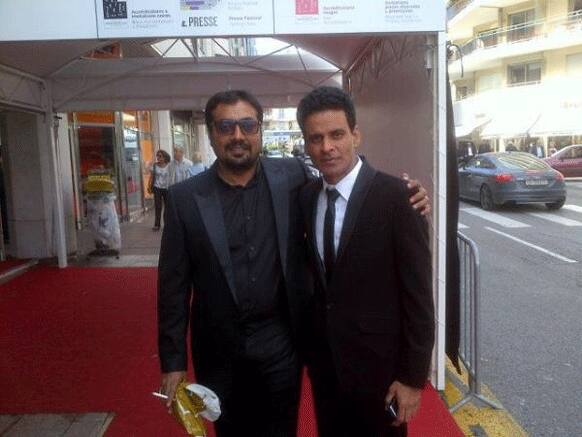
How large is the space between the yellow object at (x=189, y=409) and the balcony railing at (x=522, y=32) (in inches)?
1258

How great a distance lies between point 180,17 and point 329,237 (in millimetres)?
2553

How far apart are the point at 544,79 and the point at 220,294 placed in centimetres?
3314

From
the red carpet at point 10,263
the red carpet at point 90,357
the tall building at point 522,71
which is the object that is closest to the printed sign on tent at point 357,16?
the red carpet at point 90,357

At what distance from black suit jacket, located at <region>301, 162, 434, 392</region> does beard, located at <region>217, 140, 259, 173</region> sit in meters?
0.44

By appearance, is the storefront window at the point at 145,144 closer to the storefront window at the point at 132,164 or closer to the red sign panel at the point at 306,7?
the storefront window at the point at 132,164

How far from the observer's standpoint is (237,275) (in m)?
2.27

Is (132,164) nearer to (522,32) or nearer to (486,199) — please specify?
(486,199)

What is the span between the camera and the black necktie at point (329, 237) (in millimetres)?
2074

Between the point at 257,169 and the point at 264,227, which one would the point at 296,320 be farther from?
the point at 257,169

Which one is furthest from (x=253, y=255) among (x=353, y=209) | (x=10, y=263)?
(x=10, y=263)

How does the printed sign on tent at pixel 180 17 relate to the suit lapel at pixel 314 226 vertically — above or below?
above

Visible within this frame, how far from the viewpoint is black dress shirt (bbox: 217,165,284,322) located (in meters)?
2.27

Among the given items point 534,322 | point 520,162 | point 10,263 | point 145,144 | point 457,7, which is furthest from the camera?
point 457,7

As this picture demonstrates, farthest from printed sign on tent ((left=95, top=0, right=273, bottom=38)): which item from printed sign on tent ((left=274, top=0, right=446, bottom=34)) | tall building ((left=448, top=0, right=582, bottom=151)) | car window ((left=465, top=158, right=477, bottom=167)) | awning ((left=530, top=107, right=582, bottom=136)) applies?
awning ((left=530, top=107, right=582, bottom=136))
